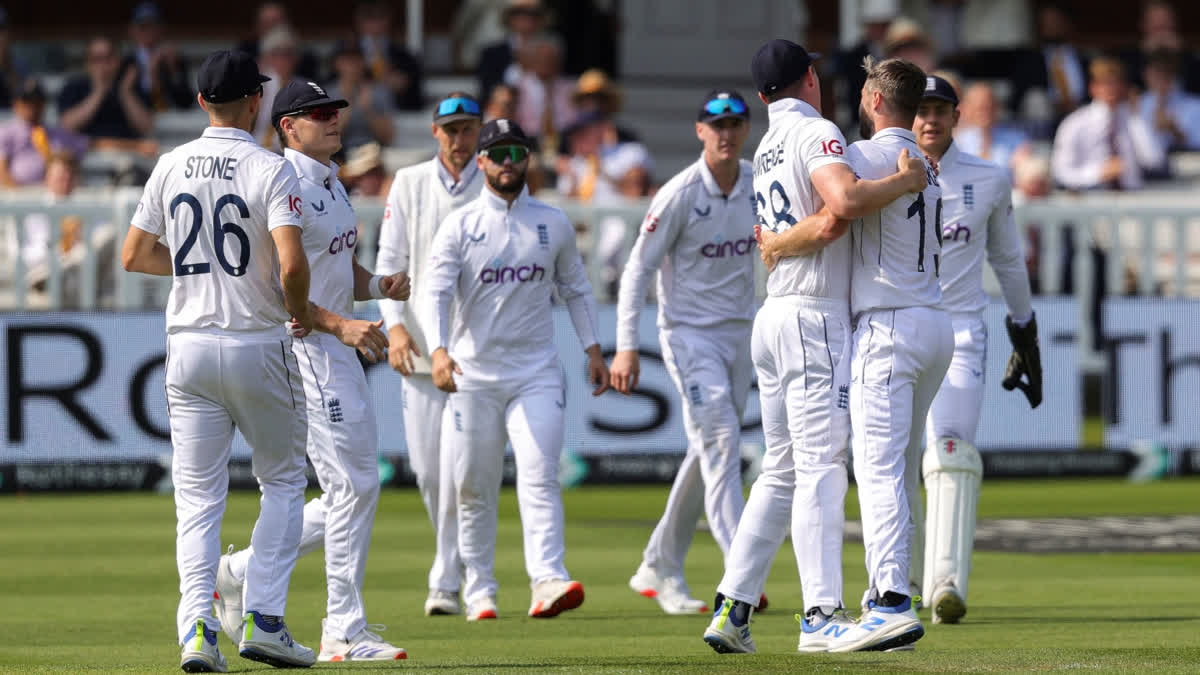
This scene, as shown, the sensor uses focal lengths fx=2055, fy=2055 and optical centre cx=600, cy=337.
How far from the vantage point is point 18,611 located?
9797 mm

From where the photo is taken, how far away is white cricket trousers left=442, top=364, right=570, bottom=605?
9.57 m

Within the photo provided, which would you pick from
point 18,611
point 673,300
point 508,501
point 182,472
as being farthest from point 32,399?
point 182,472

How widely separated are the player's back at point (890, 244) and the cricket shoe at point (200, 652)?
2705mm

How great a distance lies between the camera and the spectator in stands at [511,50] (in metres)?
20.2

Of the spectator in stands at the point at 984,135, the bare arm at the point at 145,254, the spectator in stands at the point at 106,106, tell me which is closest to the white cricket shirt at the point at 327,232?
the bare arm at the point at 145,254

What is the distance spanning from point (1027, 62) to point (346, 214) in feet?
49.2

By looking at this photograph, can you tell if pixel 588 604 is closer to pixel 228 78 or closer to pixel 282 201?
pixel 282 201

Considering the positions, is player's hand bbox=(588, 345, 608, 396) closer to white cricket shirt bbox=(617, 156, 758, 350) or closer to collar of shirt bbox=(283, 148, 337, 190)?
white cricket shirt bbox=(617, 156, 758, 350)

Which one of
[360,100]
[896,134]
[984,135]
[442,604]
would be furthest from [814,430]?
[360,100]

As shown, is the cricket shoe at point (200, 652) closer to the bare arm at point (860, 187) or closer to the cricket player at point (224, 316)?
the cricket player at point (224, 316)

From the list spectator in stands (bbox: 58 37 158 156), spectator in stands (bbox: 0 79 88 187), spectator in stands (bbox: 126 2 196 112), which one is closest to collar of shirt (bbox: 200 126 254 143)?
spectator in stands (bbox: 0 79 88 187)

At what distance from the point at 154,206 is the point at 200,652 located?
162 cm

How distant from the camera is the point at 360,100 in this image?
1986 cm

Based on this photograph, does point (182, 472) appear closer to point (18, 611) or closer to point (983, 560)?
point (18, 611)
